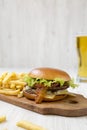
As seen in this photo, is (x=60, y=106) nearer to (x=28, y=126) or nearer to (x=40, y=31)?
(x=28, y=126)

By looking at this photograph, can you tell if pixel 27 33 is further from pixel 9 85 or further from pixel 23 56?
pixel 9 85

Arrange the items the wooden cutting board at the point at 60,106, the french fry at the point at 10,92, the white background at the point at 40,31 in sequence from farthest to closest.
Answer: the white background at the point at 40,31
the french fry at the point at 10,92
the wooden cutting board at the point at 60,106

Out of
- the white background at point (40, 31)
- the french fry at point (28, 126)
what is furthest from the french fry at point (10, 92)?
the white background at point (40, 31)

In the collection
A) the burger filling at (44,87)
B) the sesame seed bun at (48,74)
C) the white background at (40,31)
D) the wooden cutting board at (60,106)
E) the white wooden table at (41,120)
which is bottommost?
the white wooden table at (41,120)

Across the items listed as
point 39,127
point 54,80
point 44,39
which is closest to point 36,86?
point 54,80

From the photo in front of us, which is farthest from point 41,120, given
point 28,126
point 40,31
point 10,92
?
point 40,31

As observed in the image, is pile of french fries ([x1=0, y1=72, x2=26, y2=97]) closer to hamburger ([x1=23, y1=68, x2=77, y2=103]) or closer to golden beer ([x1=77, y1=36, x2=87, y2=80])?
hamburger ([x1=23, y1=68, x2=77, y2=103])

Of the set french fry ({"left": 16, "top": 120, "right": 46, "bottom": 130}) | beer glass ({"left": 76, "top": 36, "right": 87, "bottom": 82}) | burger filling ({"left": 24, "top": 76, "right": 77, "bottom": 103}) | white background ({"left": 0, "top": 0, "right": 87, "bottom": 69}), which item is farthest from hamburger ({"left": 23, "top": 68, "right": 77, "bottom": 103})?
white background ({"left": 0, "top": 0, "right": 87, "bottom": 69})

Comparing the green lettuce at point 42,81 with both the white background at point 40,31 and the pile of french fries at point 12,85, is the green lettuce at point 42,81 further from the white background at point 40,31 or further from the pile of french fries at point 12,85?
the white background at point 40,31
